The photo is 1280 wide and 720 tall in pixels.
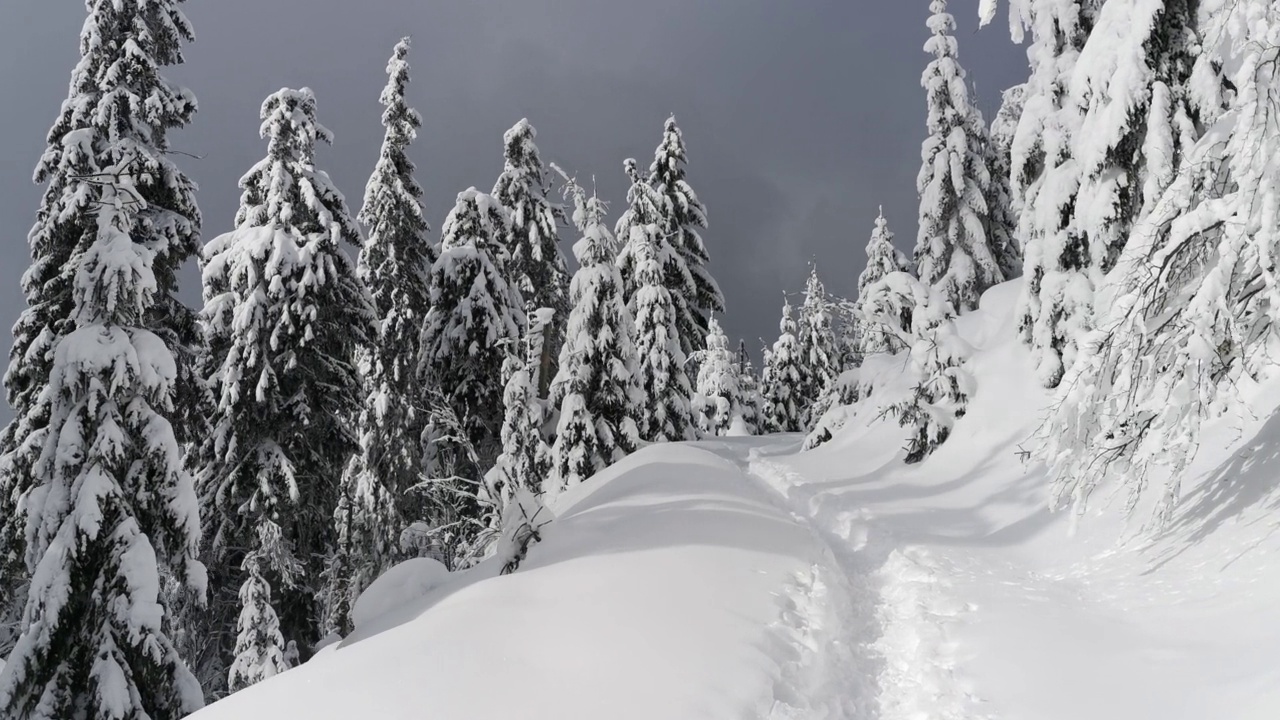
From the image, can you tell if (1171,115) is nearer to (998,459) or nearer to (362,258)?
(998,459)

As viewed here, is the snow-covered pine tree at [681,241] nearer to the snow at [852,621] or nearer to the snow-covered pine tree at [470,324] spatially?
the snow-covered pine tree at [470,324]

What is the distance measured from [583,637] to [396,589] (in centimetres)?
340

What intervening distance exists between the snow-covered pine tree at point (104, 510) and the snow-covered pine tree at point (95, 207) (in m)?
0.44

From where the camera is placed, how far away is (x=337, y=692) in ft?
16.1

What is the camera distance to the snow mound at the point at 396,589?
7949mm

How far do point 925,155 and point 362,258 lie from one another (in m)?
20.3

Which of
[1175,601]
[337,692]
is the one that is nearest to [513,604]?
[337,692]

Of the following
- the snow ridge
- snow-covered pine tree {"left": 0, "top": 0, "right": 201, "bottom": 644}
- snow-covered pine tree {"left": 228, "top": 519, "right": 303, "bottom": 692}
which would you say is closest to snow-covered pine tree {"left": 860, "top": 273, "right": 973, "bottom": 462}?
the snow ridge

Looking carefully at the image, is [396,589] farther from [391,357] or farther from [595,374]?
[391,357]

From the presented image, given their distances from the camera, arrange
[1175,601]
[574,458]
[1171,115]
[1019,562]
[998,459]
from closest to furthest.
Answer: [1175,601] < [1019,562] < [1171,115] < [998,459] < [574,458]

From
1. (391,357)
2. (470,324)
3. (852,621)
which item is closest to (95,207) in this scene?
(470,324)

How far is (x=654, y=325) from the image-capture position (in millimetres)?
25781

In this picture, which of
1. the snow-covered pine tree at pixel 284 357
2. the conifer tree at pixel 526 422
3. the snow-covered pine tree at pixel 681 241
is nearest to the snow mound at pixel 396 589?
the snow-covered pine tree at pixel 284 357

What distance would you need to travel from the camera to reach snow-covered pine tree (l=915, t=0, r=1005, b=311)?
83.2ft
